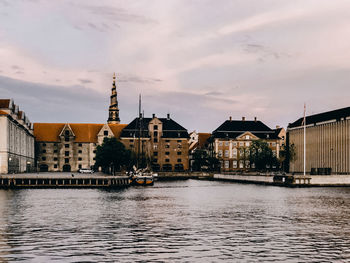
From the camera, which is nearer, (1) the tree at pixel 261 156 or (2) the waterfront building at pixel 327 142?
(2) the waterfront building at pixel 327 142

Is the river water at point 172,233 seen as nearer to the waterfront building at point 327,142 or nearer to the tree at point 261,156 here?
the waterfront building at point 327,142

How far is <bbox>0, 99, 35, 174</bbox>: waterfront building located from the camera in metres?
123

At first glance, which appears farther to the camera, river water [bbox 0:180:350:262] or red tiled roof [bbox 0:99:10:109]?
red tiled roof [bbox 0:99:10:109]

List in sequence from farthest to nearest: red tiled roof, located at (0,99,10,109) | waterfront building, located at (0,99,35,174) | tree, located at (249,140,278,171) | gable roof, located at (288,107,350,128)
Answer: tree, located at (249,140,278,171)
gable roof, located at (288,107,350,128)
red tiled roof, located at (0,99,10,109)
waterfront building, located at (0,99,35,174)

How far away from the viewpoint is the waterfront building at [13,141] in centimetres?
12275

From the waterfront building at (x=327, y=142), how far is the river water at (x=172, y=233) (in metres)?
99.2

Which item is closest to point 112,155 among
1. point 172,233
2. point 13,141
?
point 13,141

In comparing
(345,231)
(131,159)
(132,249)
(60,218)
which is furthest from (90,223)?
(131,159)

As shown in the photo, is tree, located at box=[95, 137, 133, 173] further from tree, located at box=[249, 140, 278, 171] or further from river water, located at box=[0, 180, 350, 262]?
river water, located at box=[0, 180, 350, 262]

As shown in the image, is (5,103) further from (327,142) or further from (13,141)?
(327,142)

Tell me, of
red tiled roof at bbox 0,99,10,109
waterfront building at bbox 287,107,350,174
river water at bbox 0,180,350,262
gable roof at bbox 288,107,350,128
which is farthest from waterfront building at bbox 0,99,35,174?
gable roof at bbox 288,107,350,128

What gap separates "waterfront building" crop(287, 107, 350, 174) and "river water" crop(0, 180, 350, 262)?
99220 mm

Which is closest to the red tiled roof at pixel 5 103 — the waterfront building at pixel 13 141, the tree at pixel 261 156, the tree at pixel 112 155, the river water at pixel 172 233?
the waterfront building at pixel 13 141

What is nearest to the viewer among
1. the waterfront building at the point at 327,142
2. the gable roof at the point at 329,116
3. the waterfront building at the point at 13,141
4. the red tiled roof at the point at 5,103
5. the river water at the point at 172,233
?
the river water at the point at 172,233
